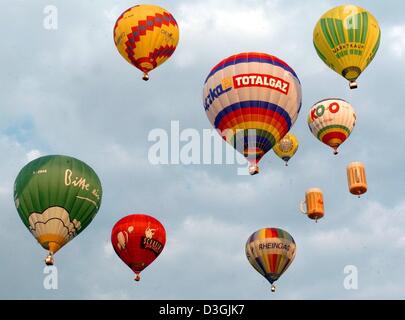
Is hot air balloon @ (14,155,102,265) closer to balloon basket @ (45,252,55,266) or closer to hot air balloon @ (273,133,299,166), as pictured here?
balloon basket @ (45,252,55,266)

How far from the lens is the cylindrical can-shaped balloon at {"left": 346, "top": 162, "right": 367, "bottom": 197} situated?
31.3 metres

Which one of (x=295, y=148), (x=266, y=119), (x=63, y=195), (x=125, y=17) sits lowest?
(x=63, y=195)

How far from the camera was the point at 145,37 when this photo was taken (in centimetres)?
3284


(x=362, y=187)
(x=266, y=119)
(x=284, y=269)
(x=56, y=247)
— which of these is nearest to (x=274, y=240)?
(x=284, y=269)

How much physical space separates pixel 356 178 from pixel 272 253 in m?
5.58

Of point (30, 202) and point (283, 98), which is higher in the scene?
point (283, 98)

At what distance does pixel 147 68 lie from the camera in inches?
1309

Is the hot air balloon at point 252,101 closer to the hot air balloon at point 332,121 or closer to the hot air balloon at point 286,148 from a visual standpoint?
the hot air balloon at point 332,121

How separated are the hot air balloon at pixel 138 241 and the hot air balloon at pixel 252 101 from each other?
7771mm

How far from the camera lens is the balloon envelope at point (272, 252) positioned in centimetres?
3353

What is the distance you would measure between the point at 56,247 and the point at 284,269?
11745 mm

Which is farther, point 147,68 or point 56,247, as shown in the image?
point 147,68

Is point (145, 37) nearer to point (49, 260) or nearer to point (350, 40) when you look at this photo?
point (350, 40)

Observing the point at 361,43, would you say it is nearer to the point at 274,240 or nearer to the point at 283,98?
the point at 283,98
